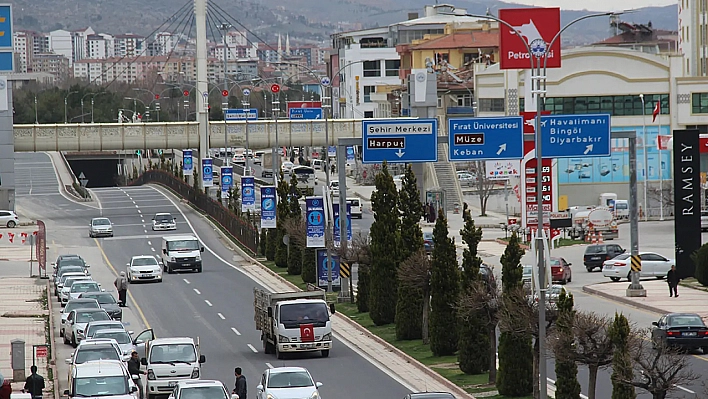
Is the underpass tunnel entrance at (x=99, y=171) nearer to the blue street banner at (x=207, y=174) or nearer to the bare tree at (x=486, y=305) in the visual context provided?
the blue street banner at (x=207, y=174)

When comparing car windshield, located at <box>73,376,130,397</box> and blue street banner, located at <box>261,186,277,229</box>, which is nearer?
car windshield, located at <box>73,376,130,397</box>

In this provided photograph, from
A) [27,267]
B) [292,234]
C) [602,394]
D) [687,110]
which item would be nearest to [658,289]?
[292,234]

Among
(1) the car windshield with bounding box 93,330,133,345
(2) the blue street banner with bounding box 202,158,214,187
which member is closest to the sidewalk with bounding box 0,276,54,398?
(1) the car windshield with bounding box 93,330,133,345

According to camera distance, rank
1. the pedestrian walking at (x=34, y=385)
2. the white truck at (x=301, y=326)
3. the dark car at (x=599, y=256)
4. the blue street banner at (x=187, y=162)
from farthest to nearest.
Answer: the blue street banner at (x=187, y=162)
the dark car at (x=599, y=256)
the white truck at (x=301, y=326)
the pedestrian walking at (x=34, y=385)

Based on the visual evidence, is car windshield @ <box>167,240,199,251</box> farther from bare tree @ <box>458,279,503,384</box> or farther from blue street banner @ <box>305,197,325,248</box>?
bare tree @ <box>458,279,503,384</box>

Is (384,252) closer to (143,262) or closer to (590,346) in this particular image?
(590,346)

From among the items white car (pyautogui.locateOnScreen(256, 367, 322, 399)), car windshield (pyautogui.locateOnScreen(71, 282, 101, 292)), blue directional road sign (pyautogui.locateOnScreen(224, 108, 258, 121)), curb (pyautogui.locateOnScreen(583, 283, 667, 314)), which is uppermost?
blue directional road sign (pyautogui.locateOnScreen(224, 108, 258, 121))

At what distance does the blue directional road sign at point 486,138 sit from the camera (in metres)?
42.1

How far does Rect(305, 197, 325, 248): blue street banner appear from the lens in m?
50.9

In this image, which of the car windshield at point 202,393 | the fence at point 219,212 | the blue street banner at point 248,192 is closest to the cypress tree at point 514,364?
the car windshield at point 202,393

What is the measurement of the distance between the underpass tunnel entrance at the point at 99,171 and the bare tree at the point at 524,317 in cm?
14255

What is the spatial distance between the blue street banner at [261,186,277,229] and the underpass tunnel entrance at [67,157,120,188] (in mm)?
107425

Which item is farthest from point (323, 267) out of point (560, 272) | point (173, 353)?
point (173, 353)

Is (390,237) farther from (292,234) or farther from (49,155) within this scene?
(49,155)
